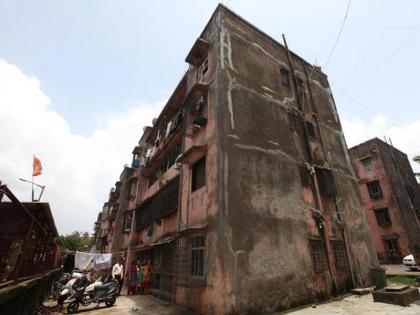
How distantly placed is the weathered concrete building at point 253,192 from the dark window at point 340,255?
5 centimetres

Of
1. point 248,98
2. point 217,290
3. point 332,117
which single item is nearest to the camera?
point 217,290

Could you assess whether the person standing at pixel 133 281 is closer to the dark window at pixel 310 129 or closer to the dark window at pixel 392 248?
the dark window at pixel 310 129

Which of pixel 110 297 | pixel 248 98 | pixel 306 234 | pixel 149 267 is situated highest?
pixel 248 98

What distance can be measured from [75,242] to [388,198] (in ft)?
189

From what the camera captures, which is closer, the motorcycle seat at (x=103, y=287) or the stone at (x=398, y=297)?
the stone at (x=398, y=297)

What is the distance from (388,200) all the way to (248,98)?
2196 centimetres

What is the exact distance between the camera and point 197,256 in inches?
377

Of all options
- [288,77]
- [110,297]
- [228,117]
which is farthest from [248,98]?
[110,297]

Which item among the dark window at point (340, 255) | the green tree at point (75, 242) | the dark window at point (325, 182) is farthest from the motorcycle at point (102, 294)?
the green tree at point (75, 242)

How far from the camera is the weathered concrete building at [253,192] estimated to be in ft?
28.2

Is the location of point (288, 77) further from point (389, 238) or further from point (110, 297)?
point (389, 238)

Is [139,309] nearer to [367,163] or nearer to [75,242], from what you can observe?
[367,163]

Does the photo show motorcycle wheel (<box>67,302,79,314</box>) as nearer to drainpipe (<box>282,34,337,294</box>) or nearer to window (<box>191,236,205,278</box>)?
window (<box>191,236,205,278</box>)

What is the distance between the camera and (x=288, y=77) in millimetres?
14742
